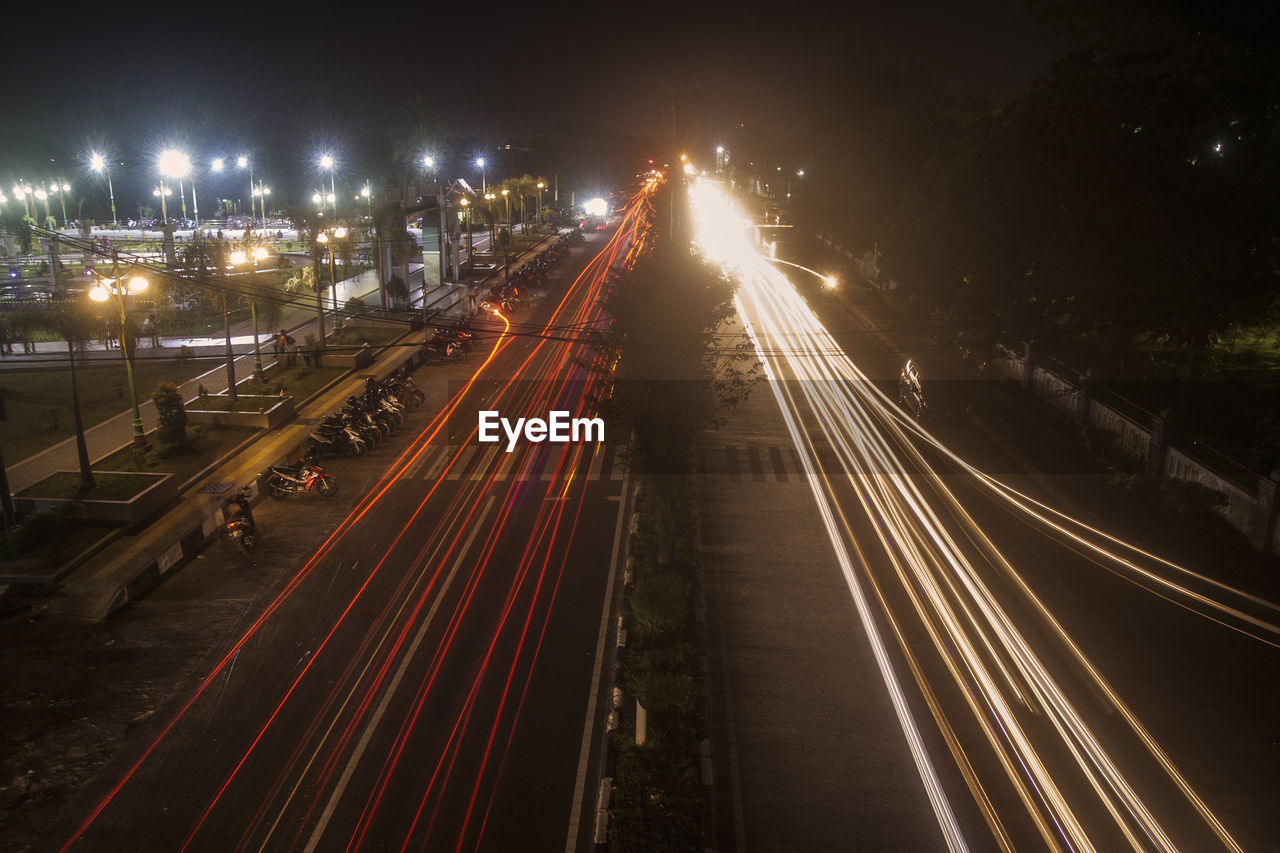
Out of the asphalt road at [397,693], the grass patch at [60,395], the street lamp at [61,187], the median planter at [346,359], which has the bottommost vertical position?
the asphalt road at [397,693]

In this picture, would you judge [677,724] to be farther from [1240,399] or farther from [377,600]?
[1240,399]

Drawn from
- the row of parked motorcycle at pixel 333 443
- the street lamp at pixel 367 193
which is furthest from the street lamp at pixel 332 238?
the row of parked motorcycle at pixel 333 443

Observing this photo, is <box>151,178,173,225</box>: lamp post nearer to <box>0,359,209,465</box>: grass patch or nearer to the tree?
<box>0,359,209,465</box>: grass patch

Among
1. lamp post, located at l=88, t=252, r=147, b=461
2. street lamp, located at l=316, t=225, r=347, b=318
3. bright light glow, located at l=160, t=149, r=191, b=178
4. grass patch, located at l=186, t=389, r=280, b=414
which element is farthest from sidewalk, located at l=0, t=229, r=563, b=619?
bright light glow, located at l=160, t=149, r=191, b=178

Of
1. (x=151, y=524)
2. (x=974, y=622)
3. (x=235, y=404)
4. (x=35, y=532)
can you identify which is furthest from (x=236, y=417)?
(x=974, y=622)

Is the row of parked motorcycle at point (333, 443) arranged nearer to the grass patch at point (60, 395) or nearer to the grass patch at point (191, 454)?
the grass patch at point (191, 454)

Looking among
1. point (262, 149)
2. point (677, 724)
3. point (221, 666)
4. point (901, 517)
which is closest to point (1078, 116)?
point (901, 517)

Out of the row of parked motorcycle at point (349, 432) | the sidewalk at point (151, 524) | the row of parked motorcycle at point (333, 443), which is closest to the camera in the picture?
the sidewalk at point (151, 524)
